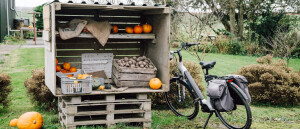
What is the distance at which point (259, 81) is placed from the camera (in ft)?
21.1

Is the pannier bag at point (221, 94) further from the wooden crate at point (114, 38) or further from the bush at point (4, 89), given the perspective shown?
the bush at point (4, 89)

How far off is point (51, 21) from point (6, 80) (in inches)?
68.9

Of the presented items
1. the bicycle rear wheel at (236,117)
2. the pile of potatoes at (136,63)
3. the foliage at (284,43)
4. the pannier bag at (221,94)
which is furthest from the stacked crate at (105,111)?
the foliage at (284,43)

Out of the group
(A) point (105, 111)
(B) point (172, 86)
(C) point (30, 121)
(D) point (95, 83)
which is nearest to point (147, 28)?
(B) point (172, 86)

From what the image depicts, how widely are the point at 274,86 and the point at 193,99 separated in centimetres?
186

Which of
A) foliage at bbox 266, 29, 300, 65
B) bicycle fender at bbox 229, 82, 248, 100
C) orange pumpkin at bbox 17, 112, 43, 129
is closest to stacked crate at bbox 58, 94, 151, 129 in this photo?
orange pumpkin at bbox 17, 112, 43, 129

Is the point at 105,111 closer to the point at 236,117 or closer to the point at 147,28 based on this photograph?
the point at 147,28

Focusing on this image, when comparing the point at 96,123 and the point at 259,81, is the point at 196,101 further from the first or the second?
the point at 259,81

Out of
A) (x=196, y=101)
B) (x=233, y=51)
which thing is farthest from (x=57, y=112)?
(x=233, y=51)

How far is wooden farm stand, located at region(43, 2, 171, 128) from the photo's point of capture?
14.4ft

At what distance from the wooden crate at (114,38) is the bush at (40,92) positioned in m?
0.46

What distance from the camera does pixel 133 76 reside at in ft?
15.9

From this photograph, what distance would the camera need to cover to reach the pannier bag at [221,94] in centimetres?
427

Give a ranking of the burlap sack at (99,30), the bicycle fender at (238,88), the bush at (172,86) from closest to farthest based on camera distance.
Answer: the bicycle fender at (238,88)
the burlap sack at (99,30)
the bush at (172,86)
